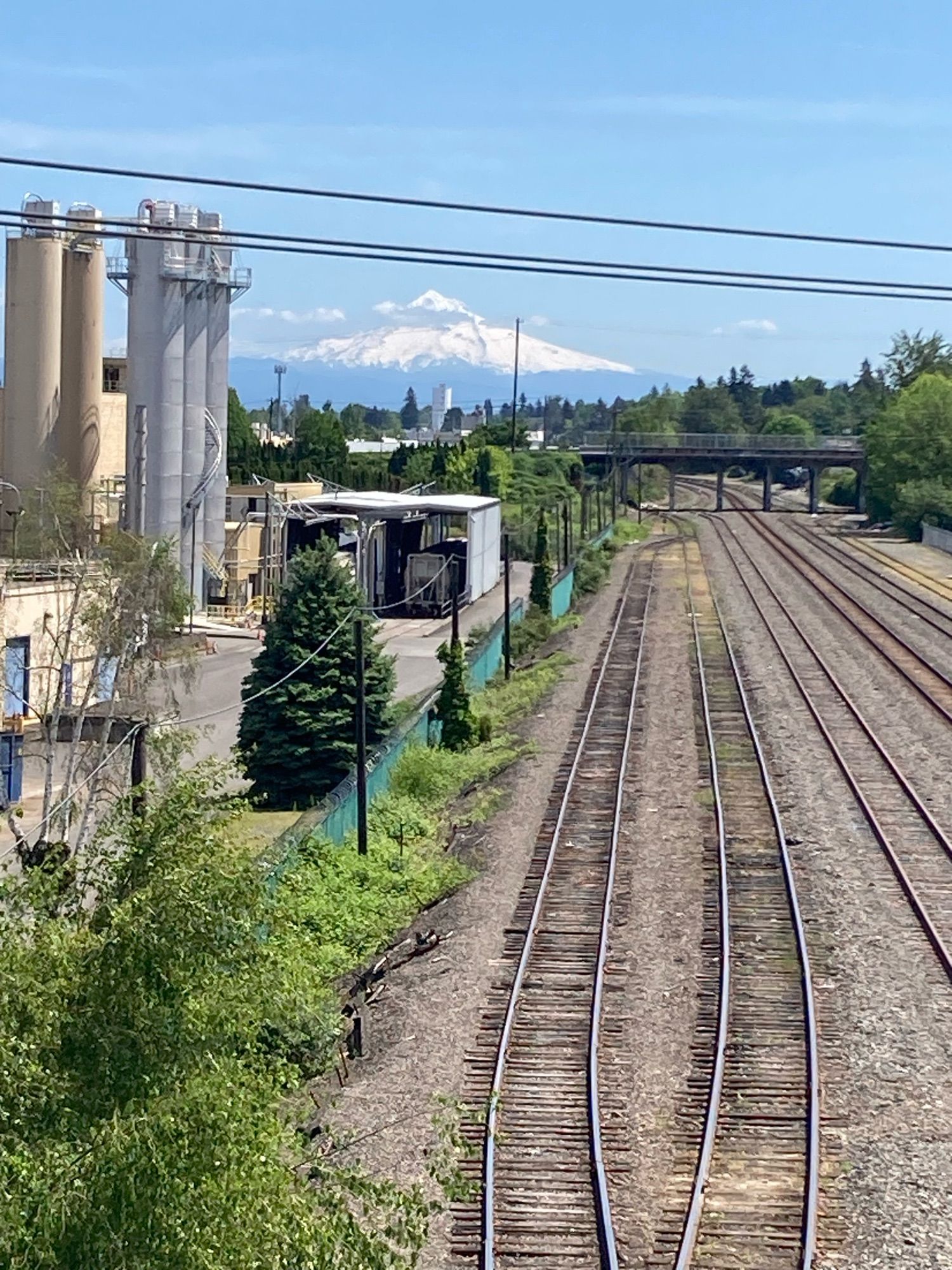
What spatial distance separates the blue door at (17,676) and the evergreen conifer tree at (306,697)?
Answer: 13.5 ft

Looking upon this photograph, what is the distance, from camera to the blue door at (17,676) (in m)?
27.2

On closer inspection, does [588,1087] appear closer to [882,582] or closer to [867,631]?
[867,631]

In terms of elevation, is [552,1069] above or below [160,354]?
below

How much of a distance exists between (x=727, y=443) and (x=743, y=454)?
6515 millimetres

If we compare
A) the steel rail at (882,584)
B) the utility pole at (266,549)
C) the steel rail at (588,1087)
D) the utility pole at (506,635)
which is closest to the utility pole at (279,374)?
the steel rail at (882,584)

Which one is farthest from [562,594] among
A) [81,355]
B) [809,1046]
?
[809,1046]

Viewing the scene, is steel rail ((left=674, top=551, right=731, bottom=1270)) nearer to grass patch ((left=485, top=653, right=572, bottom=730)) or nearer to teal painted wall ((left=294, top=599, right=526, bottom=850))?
teal painted wall ((left=294, top=599, right=526, bottom=850))

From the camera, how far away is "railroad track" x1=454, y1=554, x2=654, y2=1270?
1009 centimetres

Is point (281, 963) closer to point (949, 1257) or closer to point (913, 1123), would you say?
point (949, 1257)

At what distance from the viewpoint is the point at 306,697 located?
24.8 metres

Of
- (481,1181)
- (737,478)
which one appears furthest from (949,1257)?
(737,478)

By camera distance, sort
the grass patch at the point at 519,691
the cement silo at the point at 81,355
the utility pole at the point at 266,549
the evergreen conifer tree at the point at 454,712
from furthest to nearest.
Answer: the utility pole at the point at 266,549 < the cement silo at the point at 81,355 < the grass patch at the point at 519,691 < the evergreen conifer tree at the point at 454,712

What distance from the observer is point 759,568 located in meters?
61.3

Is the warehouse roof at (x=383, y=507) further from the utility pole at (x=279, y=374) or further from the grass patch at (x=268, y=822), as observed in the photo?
the utility pole at (x=279, y=374)
